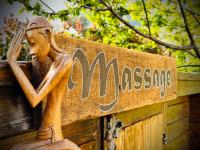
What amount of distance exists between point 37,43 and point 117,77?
0.64 metres

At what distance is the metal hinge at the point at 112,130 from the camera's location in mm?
1543

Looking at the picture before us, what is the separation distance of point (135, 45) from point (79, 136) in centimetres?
396

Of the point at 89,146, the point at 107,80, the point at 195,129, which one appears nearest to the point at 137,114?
the point at 89,146

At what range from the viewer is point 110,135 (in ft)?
5.09

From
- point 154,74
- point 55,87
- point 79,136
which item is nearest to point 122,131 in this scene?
point 154,74

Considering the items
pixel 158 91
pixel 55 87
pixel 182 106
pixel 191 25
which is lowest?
pixel 182 106

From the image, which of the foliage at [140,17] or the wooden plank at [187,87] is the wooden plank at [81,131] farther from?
the foliage at [140,17]

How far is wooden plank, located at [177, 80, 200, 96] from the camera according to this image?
8.66 ft

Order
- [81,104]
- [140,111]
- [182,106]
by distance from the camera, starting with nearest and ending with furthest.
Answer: [81,104], [140,111], [182,106]

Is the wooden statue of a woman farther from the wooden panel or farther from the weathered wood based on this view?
the weathered wood

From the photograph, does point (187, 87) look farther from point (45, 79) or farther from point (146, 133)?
point (45, 79)

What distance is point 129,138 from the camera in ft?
6.13

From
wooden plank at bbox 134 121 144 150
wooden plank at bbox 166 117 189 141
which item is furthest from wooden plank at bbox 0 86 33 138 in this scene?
wooden plank at bbox 166 117 189 141

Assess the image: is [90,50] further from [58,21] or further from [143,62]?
[58,21]
